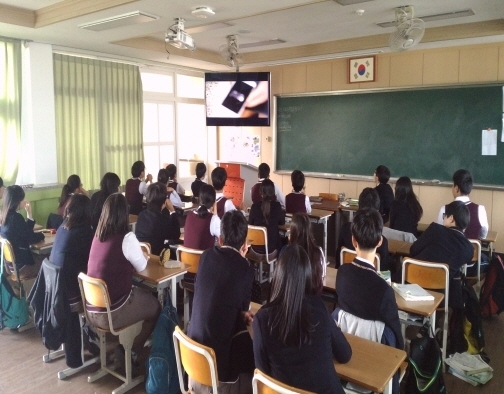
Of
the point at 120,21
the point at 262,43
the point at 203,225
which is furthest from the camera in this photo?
the point at 262,43

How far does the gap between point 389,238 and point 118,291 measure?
8.67ft

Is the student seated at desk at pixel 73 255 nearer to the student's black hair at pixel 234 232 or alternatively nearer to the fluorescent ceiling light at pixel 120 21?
the student's black hair at pixel 234 232

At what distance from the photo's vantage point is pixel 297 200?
5.16 metres

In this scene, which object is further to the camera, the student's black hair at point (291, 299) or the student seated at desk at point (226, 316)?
the student seated at desk at point (226, 316)

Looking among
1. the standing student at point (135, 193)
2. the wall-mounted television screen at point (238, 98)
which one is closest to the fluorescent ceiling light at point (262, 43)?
the wall-mounted television screen at point (238, 98)

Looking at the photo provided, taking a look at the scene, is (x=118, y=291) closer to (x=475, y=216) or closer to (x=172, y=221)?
(x=172, y=221)

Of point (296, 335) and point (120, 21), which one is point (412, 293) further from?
point (120, 21)

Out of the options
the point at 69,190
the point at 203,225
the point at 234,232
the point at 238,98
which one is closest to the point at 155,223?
the point at 203,225

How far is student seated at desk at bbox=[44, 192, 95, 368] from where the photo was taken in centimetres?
308

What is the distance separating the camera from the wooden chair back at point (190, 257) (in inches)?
134

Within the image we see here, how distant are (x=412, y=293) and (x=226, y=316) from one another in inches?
49.2

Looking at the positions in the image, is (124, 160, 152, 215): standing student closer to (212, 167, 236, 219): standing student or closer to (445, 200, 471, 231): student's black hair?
(212, 167, 236, 219): standing student

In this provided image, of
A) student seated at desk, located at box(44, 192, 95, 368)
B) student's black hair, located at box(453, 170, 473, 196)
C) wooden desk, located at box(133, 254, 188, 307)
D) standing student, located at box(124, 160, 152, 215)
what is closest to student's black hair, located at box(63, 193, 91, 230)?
student seated at desk, located at box(44, 192, 95, 368)

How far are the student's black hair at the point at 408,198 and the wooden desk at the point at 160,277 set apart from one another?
8.15 ft
